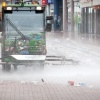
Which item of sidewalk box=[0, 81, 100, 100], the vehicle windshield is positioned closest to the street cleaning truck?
the vehicle windshield

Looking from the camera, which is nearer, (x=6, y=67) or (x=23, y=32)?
(x=23, y=32)

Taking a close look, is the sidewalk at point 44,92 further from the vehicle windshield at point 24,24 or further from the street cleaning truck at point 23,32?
the vehicle windshield at point 24,24

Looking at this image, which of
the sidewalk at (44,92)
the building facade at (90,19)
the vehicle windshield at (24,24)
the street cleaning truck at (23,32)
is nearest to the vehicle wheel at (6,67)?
the street cleaning truck at (23,32)

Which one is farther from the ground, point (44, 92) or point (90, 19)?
point (90, 19)

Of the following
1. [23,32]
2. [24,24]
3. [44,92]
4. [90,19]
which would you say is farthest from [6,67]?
[90,19]

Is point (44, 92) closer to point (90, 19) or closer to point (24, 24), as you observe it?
point (24, 24)

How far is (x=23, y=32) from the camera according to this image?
17969 millimetres

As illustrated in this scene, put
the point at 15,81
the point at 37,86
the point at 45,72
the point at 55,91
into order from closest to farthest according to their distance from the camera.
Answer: the point at 55,91 → the point at 37,86 → the point at 15,81 → the point at 45,72

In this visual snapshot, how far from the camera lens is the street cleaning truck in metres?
17.7

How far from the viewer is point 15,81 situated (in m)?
15.0

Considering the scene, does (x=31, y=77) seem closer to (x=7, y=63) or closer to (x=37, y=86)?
(x=7, y=63)

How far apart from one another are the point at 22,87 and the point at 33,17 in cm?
516

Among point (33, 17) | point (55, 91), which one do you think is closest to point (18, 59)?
point (33, 17)

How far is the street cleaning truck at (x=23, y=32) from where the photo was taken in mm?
17734
